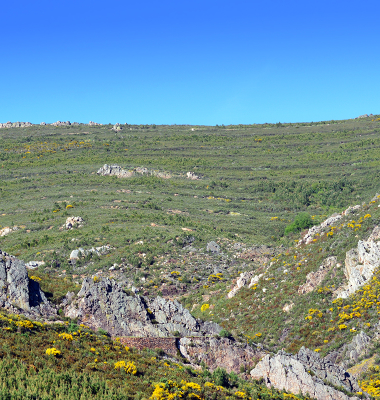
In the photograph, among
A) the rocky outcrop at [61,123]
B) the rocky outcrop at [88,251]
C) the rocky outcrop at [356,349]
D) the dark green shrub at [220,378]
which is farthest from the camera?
the rocky outcrop at [61,123]

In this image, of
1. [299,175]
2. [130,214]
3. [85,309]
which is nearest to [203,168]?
[299,175]

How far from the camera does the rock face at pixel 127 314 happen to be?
25922 mm

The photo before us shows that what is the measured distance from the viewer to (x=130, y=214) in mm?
71500

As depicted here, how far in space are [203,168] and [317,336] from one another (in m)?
80.6

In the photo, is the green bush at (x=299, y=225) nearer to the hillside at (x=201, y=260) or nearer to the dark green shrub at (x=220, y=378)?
the hillside at (x=201, y=260)

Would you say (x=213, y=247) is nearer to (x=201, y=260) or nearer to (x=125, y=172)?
(x=201, y=260)

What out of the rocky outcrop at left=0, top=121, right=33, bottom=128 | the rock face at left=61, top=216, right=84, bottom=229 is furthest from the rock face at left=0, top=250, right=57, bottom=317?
the rocky outcrop at left=0, top=121, right=33, bottom=128

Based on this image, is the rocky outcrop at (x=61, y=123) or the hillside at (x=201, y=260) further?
the rocky outcrop at (x=61, y=123)

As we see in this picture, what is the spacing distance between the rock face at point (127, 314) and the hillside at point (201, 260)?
3.2 inches

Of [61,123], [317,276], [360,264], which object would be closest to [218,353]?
[317,276]

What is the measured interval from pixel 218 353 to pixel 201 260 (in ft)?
84.2

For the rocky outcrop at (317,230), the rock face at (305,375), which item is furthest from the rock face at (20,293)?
the rocky outcrop at (317,230)

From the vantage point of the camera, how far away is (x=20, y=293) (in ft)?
83.7

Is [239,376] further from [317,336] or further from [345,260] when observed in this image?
[345,260]
